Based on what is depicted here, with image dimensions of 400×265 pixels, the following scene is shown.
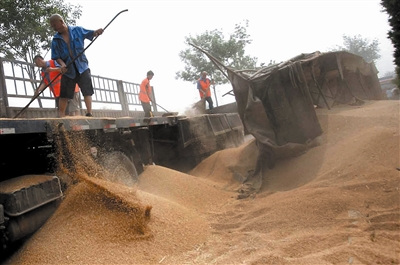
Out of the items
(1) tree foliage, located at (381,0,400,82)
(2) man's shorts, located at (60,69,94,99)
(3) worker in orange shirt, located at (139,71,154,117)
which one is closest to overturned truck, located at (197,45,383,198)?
(1) tree foliage, located at (381,0,400,82)

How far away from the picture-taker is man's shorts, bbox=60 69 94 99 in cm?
429

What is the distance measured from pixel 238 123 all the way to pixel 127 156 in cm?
512

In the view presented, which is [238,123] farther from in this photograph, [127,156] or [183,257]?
[183,257]

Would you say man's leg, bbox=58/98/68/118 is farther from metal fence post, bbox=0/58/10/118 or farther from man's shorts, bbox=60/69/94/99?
metal fence post, bbox=0/58/10/118

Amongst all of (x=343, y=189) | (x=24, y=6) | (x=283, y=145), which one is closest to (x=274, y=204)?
(x=343, y=189)

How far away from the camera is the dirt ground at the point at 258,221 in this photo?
7.93 feet

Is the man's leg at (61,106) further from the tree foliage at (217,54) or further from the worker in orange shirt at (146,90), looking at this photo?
the tree foliage at (217,54)

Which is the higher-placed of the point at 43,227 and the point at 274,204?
the point at 43,227

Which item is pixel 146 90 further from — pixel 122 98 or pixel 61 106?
pixel 61 106

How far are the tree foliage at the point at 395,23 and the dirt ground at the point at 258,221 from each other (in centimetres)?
102

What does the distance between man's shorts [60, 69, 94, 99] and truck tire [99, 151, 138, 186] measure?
974 millimetres

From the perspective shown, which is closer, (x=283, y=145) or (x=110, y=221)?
(x=110, y=221)

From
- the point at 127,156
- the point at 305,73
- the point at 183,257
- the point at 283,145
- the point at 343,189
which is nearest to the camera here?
the point at 183,257

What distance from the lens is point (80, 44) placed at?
4.40m
